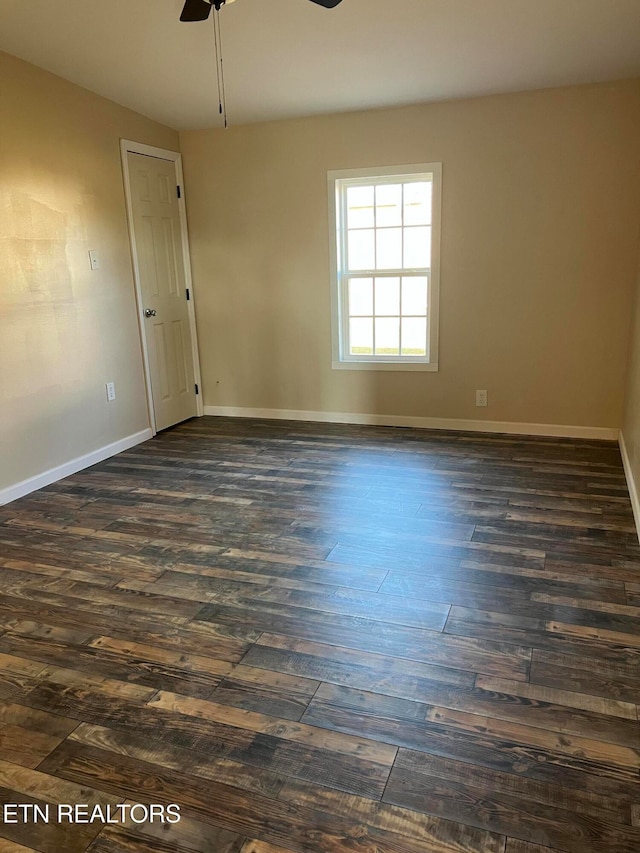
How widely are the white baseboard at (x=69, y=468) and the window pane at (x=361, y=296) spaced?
2.02 metres

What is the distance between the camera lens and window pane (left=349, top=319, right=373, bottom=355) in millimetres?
5074

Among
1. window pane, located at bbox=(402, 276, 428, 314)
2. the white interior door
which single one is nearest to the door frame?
the white interior door

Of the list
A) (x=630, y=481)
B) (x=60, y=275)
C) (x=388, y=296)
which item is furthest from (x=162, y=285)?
(x=630, y=481)

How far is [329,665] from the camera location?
6.76ft

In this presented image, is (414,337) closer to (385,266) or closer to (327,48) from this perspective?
(385,266)

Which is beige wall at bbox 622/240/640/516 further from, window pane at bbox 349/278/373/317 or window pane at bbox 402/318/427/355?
window pane at bbox 349/278/373/317

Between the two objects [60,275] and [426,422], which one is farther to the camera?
[426,422]

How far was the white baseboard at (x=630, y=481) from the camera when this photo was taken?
121 inches

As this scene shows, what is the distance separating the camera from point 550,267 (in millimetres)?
4418

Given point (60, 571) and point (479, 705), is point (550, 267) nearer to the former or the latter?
point (479, 705)

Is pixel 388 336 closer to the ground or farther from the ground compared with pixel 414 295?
closer to the ground

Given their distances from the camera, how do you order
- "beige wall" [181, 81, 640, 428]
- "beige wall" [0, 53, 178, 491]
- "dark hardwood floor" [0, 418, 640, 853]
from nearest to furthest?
"dark hardwood floor" [0, 418, 640, 853] → "beige wall" [0, 53, 178, 491] → "beige wall" [181, 81, 640, 428]

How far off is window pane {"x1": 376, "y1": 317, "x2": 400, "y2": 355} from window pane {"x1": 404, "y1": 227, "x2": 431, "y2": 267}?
1.58 feet

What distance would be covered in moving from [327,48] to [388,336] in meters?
2.21
